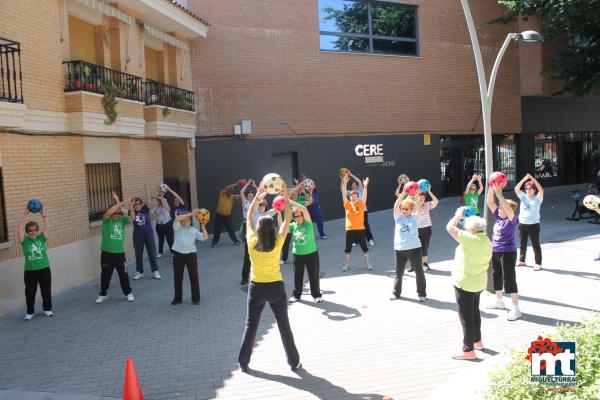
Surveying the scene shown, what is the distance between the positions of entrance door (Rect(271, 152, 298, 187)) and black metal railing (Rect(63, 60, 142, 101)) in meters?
6.93

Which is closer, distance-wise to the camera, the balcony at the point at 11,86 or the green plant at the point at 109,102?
the balcony at the point at 11,86

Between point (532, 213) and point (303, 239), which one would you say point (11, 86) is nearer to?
point (303, 239)

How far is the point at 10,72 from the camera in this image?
9.12 meters

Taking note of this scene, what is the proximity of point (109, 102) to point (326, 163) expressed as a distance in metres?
9.39

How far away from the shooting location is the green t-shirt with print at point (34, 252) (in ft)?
28.1

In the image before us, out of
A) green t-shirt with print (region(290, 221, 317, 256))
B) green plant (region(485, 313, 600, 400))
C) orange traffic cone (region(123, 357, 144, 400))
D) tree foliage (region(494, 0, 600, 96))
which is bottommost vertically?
orange traffic cone (region(123, 357, 144, 400))

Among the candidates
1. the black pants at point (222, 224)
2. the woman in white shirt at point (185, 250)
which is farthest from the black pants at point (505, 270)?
the black pants at point (222, 224)

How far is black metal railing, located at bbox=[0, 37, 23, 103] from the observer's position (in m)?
8.51

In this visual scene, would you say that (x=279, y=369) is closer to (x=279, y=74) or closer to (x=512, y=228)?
(x=512, y=228)

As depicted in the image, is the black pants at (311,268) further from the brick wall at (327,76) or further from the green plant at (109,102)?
the brick wall at (327,76)

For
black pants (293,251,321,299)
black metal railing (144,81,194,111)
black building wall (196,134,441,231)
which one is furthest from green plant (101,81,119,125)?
black building wall (196,134,441,231)

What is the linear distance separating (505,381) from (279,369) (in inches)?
109

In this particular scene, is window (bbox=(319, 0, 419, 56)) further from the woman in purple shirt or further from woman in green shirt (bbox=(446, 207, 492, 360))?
woman in green shirt (bbox=(446, 207, 492, 360))

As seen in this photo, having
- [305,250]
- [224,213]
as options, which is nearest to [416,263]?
[305,250]
